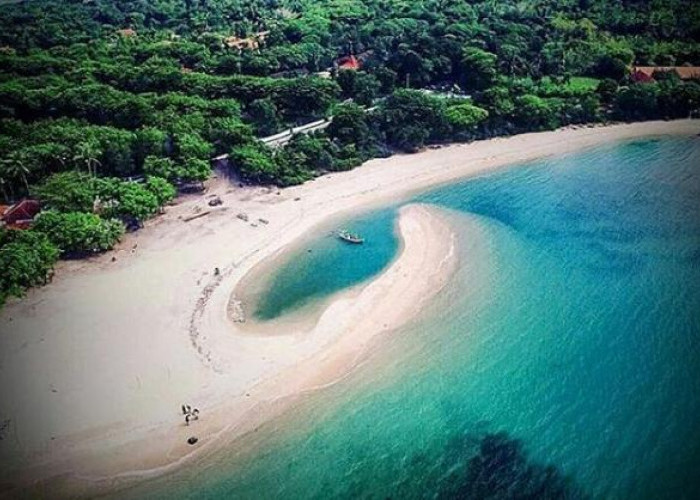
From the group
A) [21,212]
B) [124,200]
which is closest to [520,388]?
[124,200]

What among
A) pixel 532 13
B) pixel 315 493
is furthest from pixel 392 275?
pixel 532 13

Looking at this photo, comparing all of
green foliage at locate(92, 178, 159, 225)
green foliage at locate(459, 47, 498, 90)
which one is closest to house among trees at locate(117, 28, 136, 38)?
green foliage at locate(459, 47, 498, 90)

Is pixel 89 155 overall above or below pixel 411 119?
above

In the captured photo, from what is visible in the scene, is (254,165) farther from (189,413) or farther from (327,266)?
(189,413)

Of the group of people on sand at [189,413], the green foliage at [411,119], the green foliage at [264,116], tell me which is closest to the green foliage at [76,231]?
the group of people on sand at [189,413]

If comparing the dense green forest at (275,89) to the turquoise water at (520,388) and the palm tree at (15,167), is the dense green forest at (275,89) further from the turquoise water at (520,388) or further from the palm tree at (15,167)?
the turquoise water at (520,388)

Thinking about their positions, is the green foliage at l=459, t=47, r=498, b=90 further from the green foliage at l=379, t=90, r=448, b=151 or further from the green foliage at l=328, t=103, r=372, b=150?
the green foliage at l=328, t=103, r=372, b=150
